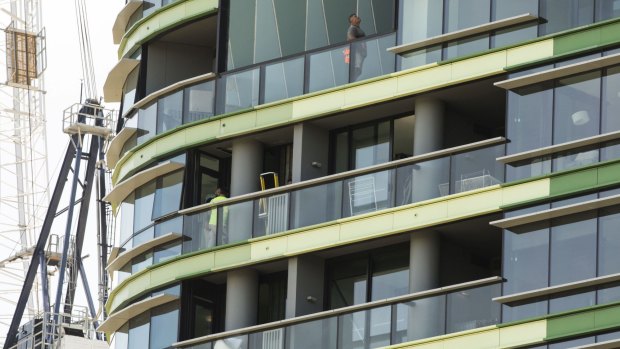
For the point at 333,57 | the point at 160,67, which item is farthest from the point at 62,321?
the point at 333,57

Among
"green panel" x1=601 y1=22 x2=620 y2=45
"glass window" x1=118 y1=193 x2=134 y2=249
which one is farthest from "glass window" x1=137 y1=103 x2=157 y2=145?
"green panel" x1=601 y1=22 x2=620 y2=45

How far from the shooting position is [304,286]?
56375 mm

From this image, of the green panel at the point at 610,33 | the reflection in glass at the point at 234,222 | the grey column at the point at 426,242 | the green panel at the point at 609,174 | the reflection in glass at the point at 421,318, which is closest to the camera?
the green panel at the point at 609,174

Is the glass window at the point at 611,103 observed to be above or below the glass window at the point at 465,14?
below

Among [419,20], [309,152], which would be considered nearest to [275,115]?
[309,152]

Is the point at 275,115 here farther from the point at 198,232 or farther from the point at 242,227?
the point at 198,232

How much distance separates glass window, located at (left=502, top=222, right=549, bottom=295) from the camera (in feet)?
167

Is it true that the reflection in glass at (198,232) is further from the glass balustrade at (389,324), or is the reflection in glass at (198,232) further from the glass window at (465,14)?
the glass window at (465,14)

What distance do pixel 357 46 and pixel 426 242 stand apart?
6.54 meters

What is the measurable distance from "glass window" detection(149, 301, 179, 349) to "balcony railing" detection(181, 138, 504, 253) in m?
1.67

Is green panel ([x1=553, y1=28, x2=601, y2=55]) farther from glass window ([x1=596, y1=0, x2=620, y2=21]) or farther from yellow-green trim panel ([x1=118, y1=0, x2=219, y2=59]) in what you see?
yellow-green trim panel ([x1=118, y1=0, x2=219, y2=59])

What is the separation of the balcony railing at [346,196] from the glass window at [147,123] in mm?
3780

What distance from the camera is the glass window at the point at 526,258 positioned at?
167 feet

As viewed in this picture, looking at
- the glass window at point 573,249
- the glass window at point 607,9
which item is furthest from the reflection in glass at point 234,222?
the glass window at point 607,9
